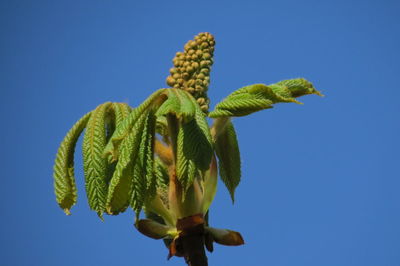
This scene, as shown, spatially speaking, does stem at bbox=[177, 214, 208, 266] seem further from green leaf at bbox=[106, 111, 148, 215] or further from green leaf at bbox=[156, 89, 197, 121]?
green leaf at bbox=[156, 89, 197, 121]

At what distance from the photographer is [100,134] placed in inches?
205

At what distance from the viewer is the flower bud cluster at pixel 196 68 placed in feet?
18.4

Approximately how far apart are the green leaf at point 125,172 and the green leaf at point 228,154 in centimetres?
105

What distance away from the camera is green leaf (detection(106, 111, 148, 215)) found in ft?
15.8

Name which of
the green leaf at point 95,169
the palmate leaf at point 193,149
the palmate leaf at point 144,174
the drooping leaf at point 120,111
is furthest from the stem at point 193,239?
the drooping leaf at point 120,111

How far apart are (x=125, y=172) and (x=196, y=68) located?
4.19 feet

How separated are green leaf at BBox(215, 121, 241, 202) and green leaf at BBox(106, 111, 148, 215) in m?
1.05

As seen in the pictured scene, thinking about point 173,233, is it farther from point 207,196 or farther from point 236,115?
point 236,115

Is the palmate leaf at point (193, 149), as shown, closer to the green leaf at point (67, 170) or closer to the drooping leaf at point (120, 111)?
the drooping leaf at point (120, 111)

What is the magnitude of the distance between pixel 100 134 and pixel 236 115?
102 cm

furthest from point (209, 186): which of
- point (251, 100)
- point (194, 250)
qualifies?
point (251, 100)

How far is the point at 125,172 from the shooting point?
481 cm

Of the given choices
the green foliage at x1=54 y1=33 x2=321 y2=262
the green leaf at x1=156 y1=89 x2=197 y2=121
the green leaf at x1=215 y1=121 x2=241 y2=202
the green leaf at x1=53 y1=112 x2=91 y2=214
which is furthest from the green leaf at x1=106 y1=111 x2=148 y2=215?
the green leaf at x1=215 y1=121 x2=241 y2=202

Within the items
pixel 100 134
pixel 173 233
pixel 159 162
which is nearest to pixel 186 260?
pixel 173 233
